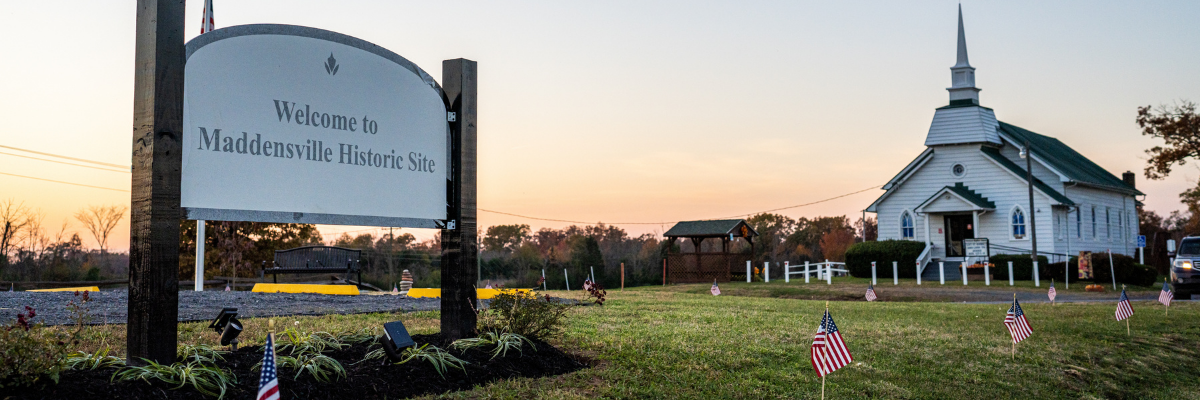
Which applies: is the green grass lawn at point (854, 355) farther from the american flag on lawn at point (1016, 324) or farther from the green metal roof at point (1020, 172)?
the green metal roof at point (1020, 172)

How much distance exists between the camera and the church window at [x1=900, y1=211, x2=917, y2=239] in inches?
1473

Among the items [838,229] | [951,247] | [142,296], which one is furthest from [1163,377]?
[838,229]

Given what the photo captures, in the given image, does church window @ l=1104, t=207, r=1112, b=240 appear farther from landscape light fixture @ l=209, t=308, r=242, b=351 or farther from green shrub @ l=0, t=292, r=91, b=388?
green shrub @ l=0, t=292, r=91, b=388

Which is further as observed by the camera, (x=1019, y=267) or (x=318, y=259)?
(x=1019, y=267)

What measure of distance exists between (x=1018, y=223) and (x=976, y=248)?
2.94 meters

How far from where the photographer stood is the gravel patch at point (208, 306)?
10047 mm

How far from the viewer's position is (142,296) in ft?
18.1

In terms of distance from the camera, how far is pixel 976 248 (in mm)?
33188

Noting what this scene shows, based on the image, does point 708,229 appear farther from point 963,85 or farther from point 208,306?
point 208,306

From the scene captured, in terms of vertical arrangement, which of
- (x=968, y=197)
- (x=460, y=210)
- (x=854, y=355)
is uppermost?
(x=968, y=197)

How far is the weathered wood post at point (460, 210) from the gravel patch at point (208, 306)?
13.1ft

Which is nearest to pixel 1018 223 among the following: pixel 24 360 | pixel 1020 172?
pixel 1020 172

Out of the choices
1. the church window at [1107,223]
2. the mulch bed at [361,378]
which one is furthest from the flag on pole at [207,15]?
the church window at [1107,223]

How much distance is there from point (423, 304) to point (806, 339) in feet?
21.3
